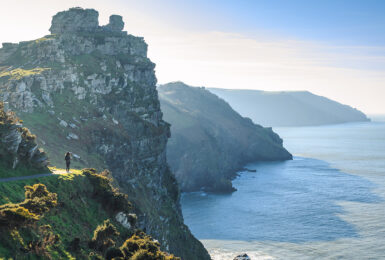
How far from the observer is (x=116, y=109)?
10238 cm

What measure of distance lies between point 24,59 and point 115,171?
1840 inches

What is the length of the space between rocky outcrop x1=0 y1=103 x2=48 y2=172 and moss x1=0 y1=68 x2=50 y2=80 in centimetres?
4459

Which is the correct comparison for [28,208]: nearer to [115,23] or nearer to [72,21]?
[72,21]

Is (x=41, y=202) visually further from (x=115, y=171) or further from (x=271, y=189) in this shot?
(x=271, y=189)

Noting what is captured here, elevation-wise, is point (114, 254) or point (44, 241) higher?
point (44, 241)

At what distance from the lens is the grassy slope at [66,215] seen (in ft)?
90.7

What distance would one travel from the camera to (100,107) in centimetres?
9669

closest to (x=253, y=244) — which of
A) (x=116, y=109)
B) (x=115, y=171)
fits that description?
(x=115, y=171)

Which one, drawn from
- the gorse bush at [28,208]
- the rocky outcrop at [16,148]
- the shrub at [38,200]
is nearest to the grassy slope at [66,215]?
the gorse bush at [28,208]

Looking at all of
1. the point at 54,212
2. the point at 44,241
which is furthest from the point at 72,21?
the point at 44,241

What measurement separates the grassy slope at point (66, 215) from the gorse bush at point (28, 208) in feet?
4.20

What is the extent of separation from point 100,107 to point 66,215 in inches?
2425

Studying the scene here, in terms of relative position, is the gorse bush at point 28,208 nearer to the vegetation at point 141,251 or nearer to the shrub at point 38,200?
the shrub at point 38,200

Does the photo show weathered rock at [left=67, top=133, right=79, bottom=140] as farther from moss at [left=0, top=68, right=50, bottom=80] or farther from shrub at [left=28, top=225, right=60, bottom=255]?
shrub at [left=28, top=225, right=60, bottom=255]
